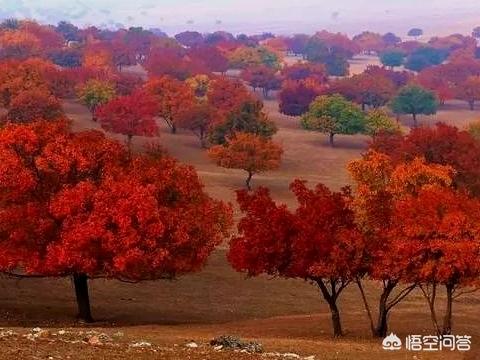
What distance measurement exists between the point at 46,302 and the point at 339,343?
24.6 m

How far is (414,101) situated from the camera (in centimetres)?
18025

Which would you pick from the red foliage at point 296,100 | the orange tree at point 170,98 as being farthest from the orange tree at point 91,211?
the red foliage at point 296,100

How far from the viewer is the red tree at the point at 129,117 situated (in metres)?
127

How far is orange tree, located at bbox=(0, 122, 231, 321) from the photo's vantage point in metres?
38.6

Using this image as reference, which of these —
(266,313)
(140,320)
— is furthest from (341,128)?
(140,320)

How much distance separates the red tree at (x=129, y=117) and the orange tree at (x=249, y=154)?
83.2 ft

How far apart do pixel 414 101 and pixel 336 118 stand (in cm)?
Result: 4384

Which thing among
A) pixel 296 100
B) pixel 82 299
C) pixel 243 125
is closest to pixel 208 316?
pixel 82 299

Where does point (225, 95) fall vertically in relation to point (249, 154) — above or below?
above

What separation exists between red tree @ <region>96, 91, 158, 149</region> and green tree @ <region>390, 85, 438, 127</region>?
3172 inches

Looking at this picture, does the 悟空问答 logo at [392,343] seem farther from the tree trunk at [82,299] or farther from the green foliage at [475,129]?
the green foliage at [475,129]

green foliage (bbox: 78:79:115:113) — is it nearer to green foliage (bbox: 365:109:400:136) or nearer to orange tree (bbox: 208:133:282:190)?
orange tree (bbox: 208:133:282:190)

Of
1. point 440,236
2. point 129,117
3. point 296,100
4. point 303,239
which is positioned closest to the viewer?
point 440,236

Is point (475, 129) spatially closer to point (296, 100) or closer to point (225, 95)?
point (296, 100)
